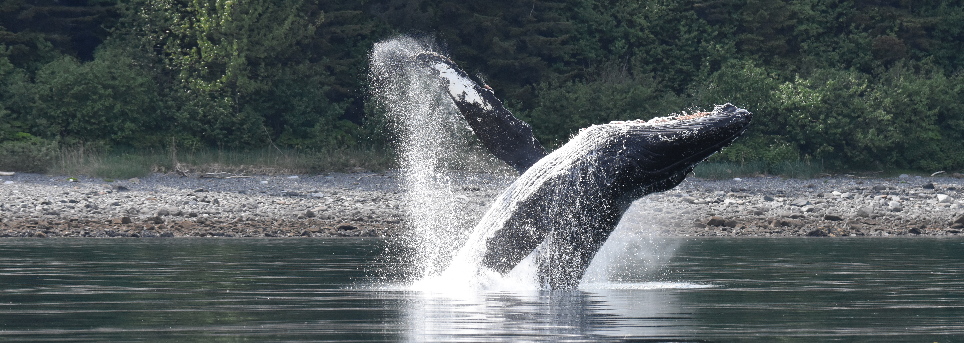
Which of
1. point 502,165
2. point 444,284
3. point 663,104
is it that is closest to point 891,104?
point 663,104

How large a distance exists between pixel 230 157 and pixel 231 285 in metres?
28.9

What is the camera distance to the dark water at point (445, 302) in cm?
1223

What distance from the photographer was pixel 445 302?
15.0 m

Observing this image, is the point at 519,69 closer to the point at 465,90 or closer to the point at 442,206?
the point at 442,206

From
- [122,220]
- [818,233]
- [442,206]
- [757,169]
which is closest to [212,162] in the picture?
[442,206]

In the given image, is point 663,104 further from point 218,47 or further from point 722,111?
point 722,111

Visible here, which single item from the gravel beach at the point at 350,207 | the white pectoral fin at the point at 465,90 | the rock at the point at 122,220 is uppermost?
the white pectoral fin at the point at 465,90

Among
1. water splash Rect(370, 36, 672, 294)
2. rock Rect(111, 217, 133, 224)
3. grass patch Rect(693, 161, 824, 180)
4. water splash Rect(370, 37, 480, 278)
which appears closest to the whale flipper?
water splash Rect(370, 36, 672, 294)

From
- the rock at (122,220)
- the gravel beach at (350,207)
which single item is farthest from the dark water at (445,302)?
the gravel beach at (350,207)

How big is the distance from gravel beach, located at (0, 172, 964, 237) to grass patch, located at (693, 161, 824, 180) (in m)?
1.63

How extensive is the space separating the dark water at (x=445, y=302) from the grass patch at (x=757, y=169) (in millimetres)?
20942

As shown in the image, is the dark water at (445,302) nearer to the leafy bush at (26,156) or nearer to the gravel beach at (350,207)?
the gravel beach at (350,207)

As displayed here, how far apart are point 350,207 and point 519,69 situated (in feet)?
64.3

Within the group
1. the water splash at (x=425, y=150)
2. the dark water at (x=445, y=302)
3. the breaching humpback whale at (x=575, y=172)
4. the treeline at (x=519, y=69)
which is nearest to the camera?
the dark water at (x=445, y=302)
